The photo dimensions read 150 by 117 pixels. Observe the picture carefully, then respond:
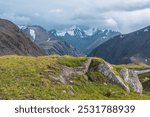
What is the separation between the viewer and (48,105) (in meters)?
27.8

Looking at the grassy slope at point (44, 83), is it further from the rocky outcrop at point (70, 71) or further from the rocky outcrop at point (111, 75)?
the rocky outcrop at point (111, 75)

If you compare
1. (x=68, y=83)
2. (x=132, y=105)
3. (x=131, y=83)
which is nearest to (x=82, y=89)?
(x=68, y=83)

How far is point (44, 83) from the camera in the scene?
54.8 meters

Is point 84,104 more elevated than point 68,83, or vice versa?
point 84,104

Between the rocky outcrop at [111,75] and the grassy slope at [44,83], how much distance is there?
1193mm

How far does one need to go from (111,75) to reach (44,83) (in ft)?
44.9

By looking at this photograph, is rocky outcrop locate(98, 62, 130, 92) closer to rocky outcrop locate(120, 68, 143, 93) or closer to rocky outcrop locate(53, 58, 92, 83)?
rocky outcrop locate(53, 58, 92, 83)

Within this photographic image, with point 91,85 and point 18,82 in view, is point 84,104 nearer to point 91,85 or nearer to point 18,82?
point 18,82

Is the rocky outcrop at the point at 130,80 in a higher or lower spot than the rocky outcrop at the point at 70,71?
lower

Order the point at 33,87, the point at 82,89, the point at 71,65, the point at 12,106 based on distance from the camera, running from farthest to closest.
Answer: the point at 71,65, the point at 82,89, the point at 33,87, the point at 12,106

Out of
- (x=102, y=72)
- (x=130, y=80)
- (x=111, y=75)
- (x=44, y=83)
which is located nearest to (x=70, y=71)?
(x=102, y=72)

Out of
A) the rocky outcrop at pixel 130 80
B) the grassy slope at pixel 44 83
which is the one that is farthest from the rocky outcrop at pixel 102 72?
the grassy slope at pixel 44 83

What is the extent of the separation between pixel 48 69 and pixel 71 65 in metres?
4.52

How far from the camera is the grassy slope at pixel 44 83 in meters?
51.8
